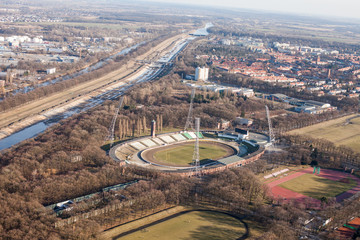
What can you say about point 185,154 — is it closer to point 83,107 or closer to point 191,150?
point 191,150

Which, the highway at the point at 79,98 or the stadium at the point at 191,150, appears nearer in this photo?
the stadium at the point at 191,150

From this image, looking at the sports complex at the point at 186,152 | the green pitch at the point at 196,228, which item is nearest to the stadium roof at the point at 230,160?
the sports complex at the point at 186,152

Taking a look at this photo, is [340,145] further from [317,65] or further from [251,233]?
[317,65]

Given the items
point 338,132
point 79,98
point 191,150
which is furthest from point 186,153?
point 79,98

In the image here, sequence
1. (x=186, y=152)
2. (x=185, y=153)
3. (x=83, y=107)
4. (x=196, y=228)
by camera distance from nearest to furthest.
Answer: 1. (x=196, y=228)
2. (x=185, y=153)
3. (x=186, y=152)
4. (x=83, y=107)

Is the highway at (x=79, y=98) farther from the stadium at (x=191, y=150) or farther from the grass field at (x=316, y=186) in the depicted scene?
the grass field at (x=316, y=186)

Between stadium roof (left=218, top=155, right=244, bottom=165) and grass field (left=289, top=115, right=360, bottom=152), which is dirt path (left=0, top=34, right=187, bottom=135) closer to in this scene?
stadium roof (left=218, top=155, right=244, bottom=165)

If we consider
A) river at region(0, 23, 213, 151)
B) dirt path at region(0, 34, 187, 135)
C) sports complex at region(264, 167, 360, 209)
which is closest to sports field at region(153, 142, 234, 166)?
sports complex at region(264, 167, 360, 209)
